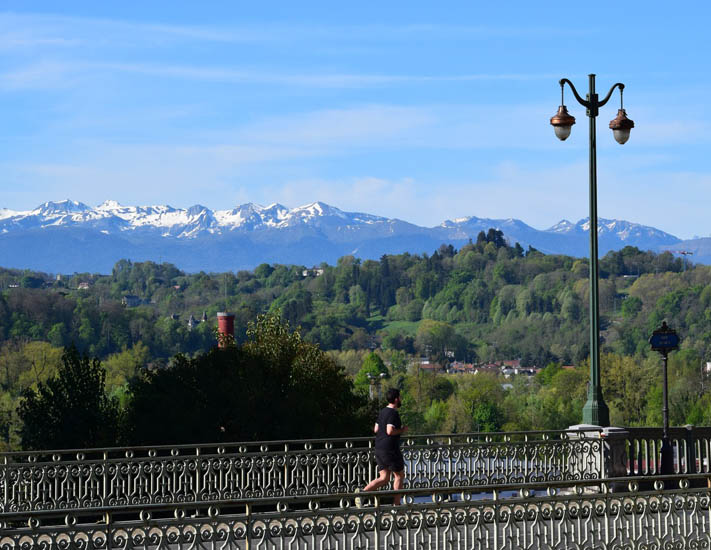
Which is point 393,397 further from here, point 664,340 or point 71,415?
point 71,415

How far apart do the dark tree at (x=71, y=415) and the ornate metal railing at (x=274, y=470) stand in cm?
1559

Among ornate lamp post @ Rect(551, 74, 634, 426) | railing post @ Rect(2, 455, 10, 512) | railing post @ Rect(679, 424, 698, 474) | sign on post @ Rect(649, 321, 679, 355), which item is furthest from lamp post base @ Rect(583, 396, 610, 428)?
railing post @ Rect(2, 455, 10, 512)

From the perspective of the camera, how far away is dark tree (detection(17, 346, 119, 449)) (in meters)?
34.0

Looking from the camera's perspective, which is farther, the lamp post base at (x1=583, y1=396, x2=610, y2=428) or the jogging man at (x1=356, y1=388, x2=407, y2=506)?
the lamp post base at (x1=583, y1=396, x2=610, y2=428)

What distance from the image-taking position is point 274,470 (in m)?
17.9

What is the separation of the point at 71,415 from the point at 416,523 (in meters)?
25.2

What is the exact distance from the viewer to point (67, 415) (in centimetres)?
3475

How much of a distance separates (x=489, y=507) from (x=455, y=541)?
0.48 metres

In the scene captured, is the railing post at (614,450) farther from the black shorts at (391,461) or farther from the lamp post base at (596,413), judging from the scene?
the black shorts at (391,461)

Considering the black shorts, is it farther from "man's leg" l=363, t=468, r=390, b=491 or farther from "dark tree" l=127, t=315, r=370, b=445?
"dark tree" l=127, t=315, r=370, b=445

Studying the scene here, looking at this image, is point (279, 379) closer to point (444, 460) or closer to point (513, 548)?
point (444, 460)

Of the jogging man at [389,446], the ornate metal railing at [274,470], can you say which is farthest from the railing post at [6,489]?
the jogging man at [389,446]

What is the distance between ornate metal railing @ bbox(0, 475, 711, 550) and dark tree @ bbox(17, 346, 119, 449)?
21.5 m

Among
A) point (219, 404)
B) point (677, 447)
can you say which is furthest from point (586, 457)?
point (219, 404)
